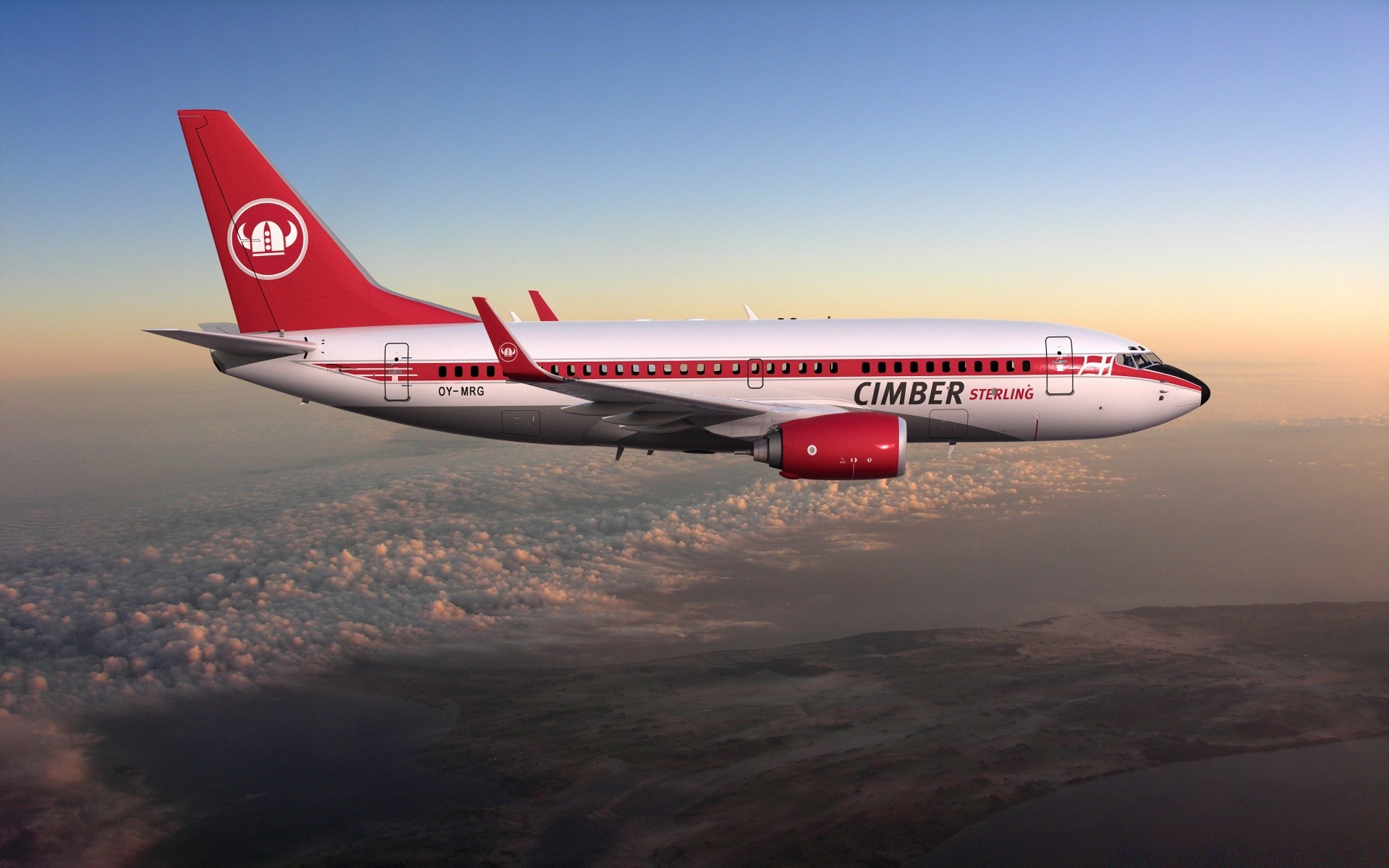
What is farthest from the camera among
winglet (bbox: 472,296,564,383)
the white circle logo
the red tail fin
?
the white circle logo

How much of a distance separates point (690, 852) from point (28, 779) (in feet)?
87.0

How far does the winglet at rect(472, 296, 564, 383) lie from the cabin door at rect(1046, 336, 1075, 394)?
18.0 meters

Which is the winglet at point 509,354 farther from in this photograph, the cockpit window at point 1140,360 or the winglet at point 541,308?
the cockpit window at point 1140,360

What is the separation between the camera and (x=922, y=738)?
115ft

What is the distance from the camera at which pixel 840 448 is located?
2247 centimetres

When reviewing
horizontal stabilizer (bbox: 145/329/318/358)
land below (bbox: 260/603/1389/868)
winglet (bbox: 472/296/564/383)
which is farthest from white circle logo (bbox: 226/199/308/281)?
land below (bbox: 260/603/1389/868)

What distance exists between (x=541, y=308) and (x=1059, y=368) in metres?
20.8

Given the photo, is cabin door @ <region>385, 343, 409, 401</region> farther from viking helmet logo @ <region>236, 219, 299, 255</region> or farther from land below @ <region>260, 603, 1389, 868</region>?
land below @ <region>260, 603, 1389, 868</region>

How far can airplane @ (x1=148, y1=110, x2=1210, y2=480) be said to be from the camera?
25328mm

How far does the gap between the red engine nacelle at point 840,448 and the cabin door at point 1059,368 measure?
7.42 meters

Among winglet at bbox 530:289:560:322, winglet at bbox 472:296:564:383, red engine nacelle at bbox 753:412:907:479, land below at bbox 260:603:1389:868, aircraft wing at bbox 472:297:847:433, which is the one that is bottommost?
land below at bbox 260:603:1389:868

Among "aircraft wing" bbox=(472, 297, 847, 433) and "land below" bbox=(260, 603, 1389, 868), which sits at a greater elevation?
"aircraft wing" bbox=(472, 297, 847, 433)

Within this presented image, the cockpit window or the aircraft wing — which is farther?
the cockpit window

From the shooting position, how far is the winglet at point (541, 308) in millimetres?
30266
